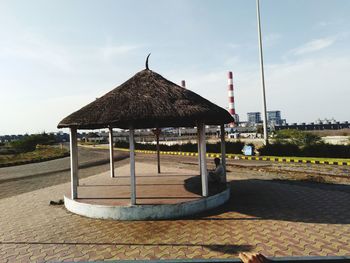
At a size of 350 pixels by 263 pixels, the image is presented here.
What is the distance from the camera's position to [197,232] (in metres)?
7.55

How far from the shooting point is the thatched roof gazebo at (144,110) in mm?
8906

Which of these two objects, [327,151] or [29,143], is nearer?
[327,151]

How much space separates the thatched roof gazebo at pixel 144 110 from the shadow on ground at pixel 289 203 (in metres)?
1.38

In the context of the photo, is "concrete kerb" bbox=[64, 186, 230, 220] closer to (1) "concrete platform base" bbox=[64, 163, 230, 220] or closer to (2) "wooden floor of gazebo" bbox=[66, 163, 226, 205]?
(1) "concrete platform base" bbox=[64, 163, 230, 220]

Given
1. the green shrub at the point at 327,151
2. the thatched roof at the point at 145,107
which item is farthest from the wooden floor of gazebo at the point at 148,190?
the green shrub at the point at 327,151

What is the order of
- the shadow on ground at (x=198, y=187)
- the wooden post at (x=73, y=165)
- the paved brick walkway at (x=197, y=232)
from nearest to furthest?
1. the paved brick walkway at (x=197, y=232)
2. the wooden post at (x=73, y=165)
3. the shadow on ground at (x=198, y=187)

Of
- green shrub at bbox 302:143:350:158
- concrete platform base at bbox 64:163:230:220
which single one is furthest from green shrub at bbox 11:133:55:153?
concrete platform base at bbox 64:163:230:220

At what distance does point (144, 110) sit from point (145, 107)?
0.20m

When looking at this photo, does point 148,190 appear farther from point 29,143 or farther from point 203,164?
point 29,143

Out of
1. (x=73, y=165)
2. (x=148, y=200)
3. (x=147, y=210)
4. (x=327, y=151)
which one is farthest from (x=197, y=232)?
(x=327, y=151)

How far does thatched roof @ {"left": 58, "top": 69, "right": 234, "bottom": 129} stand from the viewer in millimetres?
8875

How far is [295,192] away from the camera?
11594 mm

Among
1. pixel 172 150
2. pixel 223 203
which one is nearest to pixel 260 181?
pixel 223 203

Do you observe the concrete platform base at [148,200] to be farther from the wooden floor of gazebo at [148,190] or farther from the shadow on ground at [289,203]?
the shadow on ground at [289,203]
